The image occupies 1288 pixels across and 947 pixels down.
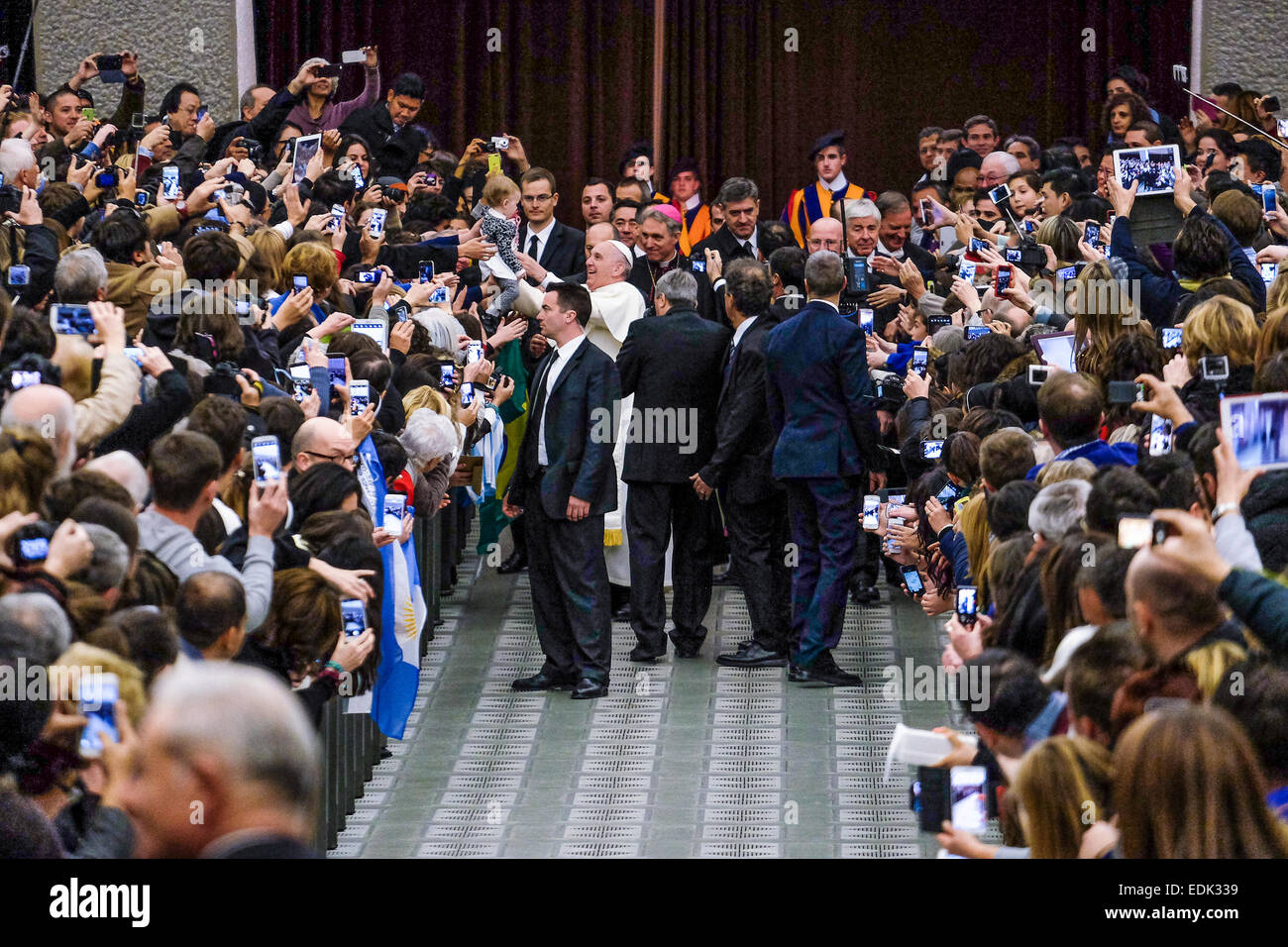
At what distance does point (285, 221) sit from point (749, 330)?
2283 millimetres

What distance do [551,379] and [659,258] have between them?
1.84m

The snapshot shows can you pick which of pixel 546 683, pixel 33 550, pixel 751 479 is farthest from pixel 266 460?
pixel 751 479

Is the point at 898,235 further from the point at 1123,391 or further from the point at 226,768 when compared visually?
the point at 226,768

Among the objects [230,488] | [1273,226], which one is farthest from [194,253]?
[1273,226]

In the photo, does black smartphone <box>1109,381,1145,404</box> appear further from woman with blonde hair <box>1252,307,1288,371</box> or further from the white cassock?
the white cassock

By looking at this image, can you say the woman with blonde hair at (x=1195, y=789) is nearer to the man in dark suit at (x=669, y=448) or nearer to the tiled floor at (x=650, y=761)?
the tiled floor at (x=650, y=761)

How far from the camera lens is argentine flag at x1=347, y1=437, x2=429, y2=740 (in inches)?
245

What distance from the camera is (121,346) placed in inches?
217

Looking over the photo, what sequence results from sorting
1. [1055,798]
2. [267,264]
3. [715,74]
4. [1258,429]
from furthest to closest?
[715,74] < [267,264] < [1258,429] < [1055,798]

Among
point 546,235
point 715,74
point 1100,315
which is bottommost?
point 1100,315

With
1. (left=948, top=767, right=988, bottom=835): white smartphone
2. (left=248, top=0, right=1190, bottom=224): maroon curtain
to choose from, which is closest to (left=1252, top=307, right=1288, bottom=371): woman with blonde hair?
(left=948, top=767, right=988, bottom=835): white smartphone

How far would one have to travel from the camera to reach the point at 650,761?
279 inches

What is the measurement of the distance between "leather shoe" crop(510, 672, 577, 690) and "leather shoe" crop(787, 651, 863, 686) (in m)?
1.04

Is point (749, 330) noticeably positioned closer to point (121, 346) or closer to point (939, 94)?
point (121, 346)
